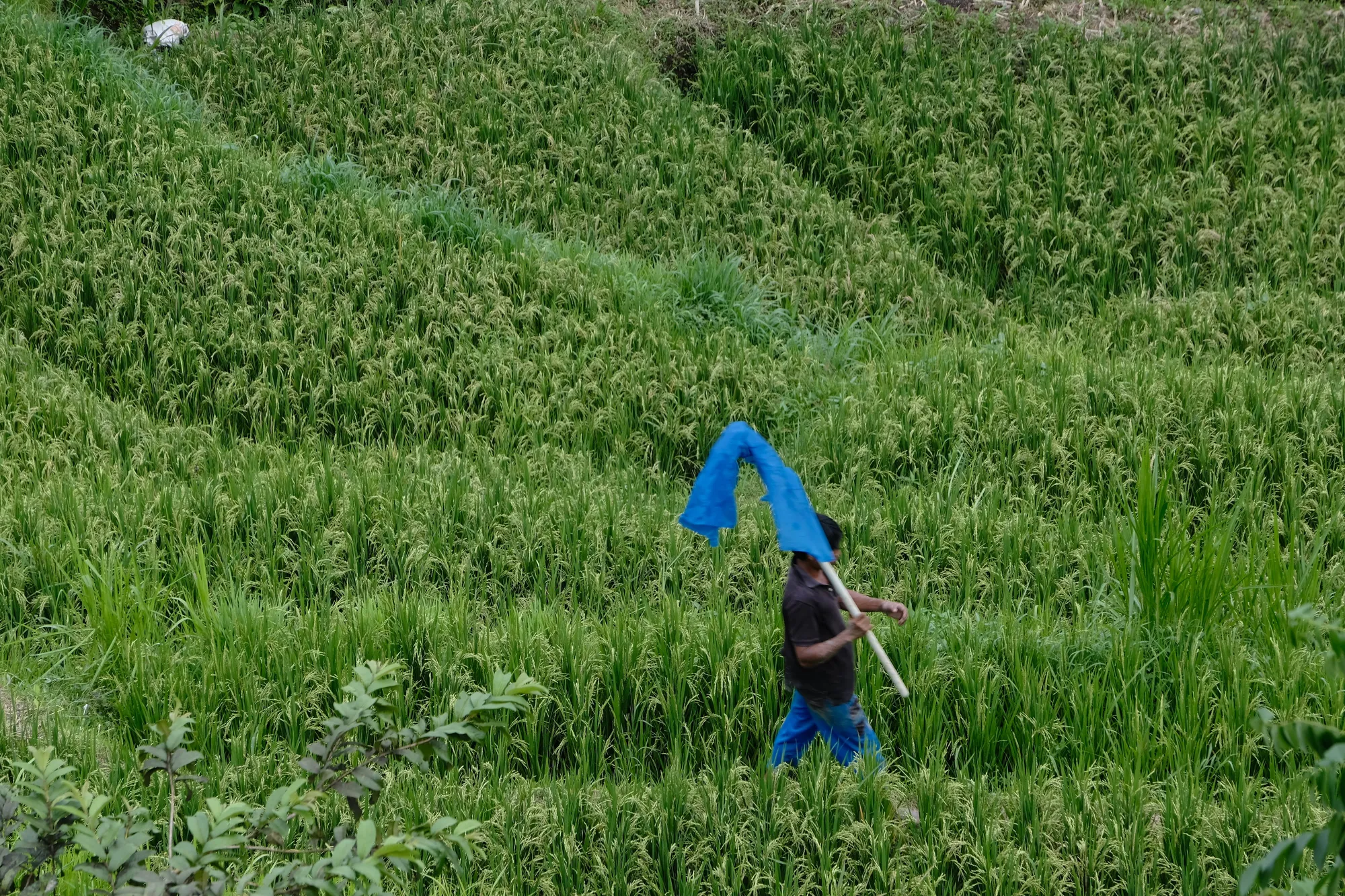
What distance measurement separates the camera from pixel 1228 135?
9156 mm

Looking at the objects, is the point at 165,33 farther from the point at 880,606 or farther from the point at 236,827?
the point at 236,827

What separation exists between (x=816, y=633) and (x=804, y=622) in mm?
54

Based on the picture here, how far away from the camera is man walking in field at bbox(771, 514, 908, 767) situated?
3717 millimetres

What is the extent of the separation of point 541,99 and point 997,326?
4065mm

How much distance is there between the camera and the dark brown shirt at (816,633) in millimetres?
3725

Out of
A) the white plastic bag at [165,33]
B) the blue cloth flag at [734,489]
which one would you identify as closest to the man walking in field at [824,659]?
the blue cloth flag at [734,489]

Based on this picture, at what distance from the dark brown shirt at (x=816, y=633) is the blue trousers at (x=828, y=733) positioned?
0.06m

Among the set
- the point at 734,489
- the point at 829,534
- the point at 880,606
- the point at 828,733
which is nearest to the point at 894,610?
the point at 880,606

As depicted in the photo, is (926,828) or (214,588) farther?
(214,588)

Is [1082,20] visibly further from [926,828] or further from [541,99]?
[926,828]

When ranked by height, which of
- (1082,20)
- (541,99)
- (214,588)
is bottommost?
(214,588)

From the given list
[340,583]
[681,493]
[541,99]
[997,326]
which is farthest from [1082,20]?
[340,583]

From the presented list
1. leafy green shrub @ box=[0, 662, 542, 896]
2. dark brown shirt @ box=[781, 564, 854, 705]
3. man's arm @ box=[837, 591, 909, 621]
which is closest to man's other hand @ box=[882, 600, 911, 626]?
man's arm @ box=[837, 591, 909, 621]

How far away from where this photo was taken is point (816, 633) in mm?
3729
